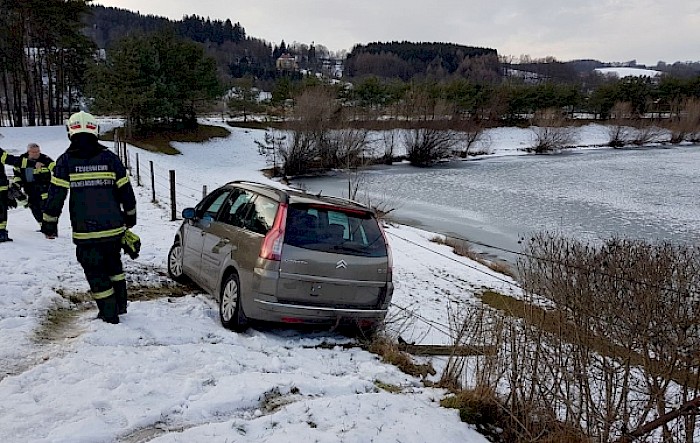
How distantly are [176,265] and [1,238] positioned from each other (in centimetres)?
279

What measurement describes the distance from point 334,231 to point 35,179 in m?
6.65

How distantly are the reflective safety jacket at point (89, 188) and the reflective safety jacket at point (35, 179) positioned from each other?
494 centimetres

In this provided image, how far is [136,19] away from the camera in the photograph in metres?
136

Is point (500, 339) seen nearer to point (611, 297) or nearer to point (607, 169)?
point (611, 297)

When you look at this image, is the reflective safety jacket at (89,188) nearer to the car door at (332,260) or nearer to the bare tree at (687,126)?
the car door at (332,260)

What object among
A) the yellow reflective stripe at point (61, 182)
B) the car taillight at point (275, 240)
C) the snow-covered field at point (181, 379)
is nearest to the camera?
the snow-covered field at point (181, 379)

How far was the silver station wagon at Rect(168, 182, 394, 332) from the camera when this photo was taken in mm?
5445

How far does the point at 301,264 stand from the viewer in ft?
17.9

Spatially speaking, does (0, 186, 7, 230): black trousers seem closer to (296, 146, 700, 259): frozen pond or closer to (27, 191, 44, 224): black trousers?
(27, 191, 44, 224): black trousers

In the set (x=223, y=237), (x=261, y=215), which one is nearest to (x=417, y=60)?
(x=223, y=237)

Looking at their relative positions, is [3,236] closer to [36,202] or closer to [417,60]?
[36,202]

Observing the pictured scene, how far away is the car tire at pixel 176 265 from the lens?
7.54 meters

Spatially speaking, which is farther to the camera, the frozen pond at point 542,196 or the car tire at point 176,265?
the frozen pond at point 542,196

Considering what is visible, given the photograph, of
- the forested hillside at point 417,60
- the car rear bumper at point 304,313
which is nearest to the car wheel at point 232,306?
the car rear bumper at point 304,313
